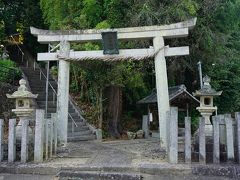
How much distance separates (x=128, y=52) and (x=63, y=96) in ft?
7.62

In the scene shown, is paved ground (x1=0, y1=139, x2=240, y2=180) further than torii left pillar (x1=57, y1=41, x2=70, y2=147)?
No

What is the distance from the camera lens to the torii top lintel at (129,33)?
971cm

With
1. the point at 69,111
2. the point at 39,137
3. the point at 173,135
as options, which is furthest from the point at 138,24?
the point at 39,137

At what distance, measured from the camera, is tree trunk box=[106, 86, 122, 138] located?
1521 cm

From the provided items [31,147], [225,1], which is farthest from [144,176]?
[225,1]

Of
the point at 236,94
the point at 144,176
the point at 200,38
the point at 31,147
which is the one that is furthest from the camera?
the point at 236,94

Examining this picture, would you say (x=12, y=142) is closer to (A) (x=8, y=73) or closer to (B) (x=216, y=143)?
(B) (x=216, y=143)

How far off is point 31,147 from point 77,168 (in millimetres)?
1761

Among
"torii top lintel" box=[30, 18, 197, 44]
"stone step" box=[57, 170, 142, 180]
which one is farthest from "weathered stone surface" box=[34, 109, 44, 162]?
"torii top lintel" box=[30, 18, 197, 44]

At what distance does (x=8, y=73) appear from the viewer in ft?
51.7

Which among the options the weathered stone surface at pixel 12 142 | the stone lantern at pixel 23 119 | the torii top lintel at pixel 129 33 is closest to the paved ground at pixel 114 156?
the stone lantern at pixel 23 119

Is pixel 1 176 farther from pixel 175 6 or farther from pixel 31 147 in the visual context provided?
pixel 175 6

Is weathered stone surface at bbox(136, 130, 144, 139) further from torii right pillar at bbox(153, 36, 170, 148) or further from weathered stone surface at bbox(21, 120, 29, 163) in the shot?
weathered stone surface at bbox(21, 120, 29, 163)

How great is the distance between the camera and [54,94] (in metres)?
16.9
